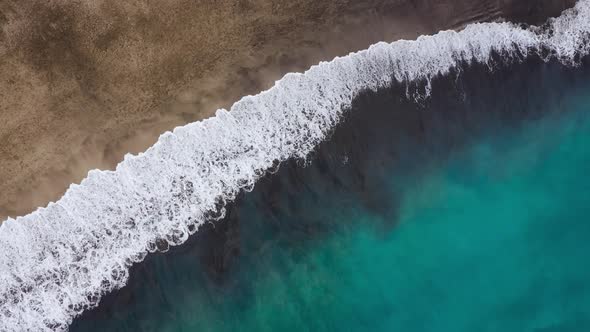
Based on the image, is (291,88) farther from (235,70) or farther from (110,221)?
(110,221)

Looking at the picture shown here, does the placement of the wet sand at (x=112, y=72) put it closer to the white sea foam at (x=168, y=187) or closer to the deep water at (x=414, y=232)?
the white sea foam at (x=168, y=187)

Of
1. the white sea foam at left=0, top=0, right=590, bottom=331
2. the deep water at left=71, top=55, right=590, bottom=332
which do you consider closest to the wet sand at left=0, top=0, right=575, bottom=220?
the white sea foam at left=0, top=0, right=590, bottom=331

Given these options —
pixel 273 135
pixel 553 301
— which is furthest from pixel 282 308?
pixel 553 301

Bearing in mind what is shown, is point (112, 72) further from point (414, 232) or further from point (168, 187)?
point (414, 232)

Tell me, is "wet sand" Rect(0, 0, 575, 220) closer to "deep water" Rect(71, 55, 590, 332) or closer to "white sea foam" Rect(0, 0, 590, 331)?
"white sea foam" Rect(0, 0, 590, 331)

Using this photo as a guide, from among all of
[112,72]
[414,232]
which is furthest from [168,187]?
[414,232]

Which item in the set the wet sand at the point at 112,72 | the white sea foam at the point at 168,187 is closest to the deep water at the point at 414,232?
the white sea foam at the point at 168,187
